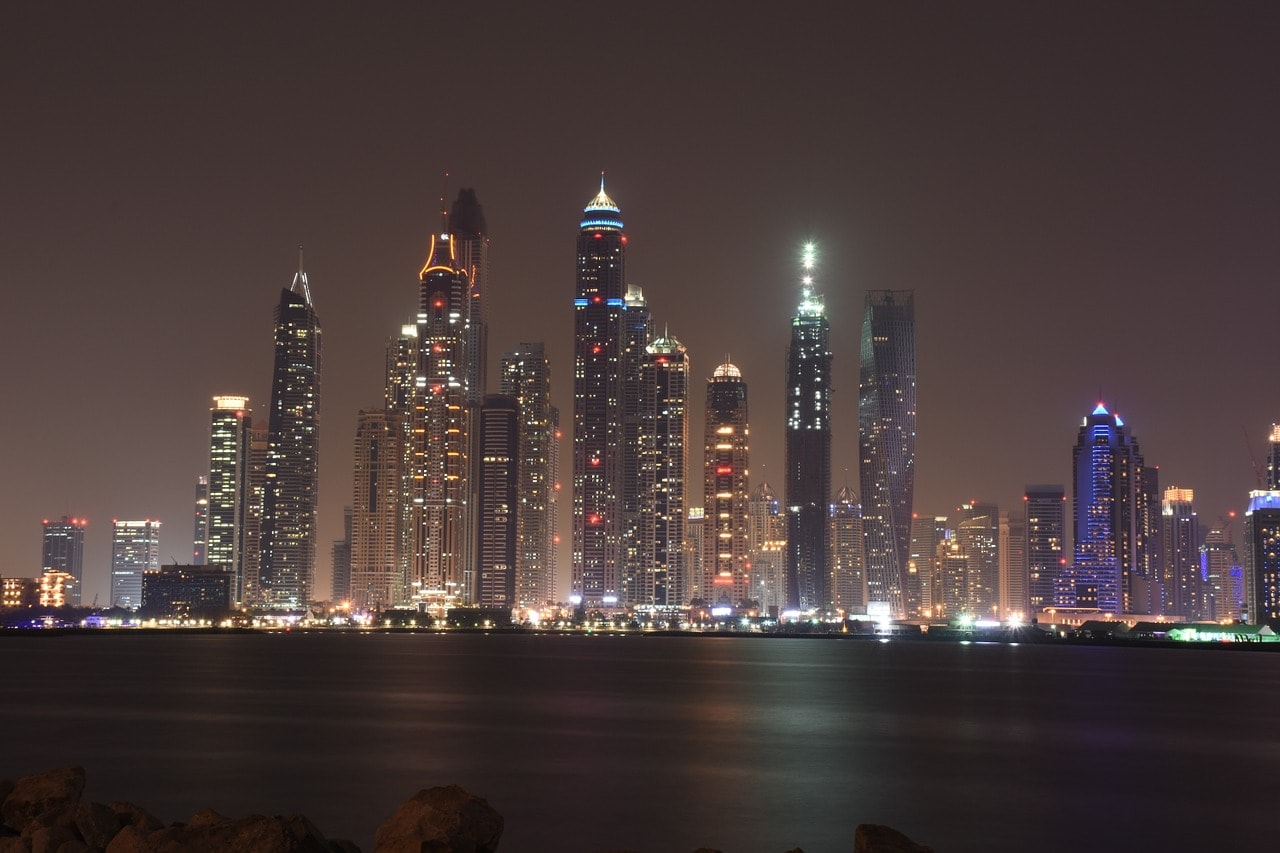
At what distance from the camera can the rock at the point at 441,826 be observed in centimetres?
→ 2569

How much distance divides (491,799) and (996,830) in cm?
1523

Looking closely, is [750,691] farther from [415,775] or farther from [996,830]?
[996,830]

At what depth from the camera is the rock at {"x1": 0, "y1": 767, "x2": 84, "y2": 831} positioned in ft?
98.1

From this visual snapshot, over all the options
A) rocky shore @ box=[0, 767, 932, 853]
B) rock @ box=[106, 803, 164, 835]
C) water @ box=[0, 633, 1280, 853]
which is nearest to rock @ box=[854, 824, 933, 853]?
rocky shore @ box=[0, 767, 932, 853]

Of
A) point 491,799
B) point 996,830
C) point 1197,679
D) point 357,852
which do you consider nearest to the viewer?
point 357,852

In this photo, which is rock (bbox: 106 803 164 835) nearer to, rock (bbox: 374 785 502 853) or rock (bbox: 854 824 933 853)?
rock (bbox: 374 785 502 853)

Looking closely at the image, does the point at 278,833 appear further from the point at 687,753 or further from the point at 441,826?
the point at 687,753

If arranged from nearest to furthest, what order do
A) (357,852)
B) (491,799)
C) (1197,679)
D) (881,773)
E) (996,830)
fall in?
(357,852) → (996,830) → (491,799) → (881,773) → (1197,679)

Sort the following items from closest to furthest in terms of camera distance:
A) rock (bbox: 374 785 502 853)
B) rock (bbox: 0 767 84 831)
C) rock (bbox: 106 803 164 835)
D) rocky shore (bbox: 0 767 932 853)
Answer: rocky shore (bbox: 0 767 932 853), rock (bbox: 374 785 502 853), rock (bbox: 106 803 164 835), rock (bbox: 0 767 84 831)

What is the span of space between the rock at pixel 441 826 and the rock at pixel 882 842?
672 cm

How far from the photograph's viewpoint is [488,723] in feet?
244

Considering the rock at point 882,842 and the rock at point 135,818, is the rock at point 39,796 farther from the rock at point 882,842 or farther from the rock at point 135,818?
the rock at point 882,842

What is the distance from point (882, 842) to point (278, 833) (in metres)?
10.3

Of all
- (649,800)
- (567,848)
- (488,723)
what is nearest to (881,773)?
(649,800)
